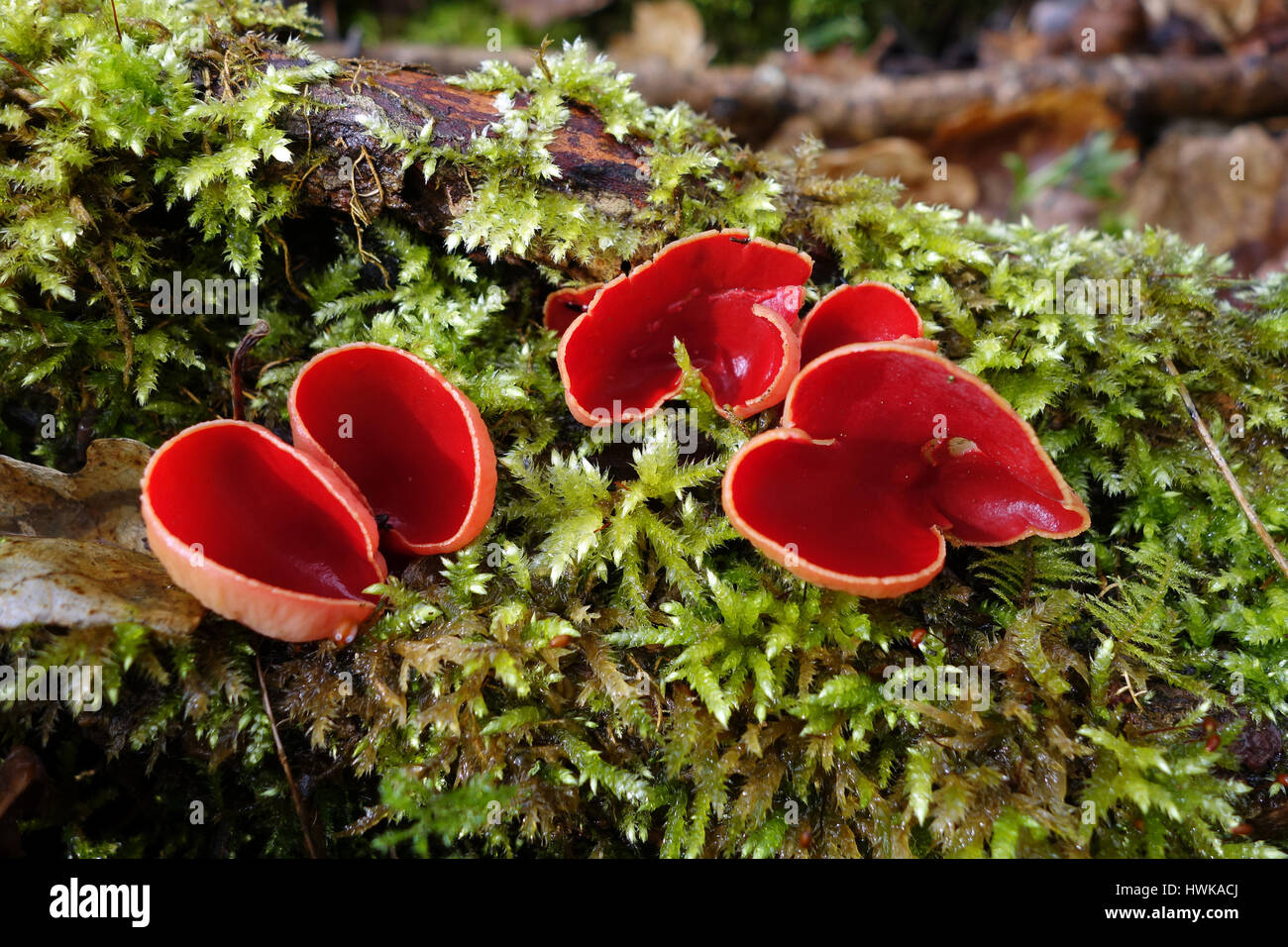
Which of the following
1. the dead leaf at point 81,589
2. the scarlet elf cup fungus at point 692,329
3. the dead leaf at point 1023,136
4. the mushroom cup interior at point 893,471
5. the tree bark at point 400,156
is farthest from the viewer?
the dead leaf at point 1023,136

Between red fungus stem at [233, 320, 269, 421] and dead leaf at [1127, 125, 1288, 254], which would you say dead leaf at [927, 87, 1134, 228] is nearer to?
dead leaf at [1127, 125, 1288, 254]

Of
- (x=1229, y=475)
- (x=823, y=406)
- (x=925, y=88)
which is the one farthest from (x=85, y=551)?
(x=925, y=88)

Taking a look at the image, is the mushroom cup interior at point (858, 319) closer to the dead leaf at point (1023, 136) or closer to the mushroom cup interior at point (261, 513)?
the mushroom cup interior at point (261, 513)

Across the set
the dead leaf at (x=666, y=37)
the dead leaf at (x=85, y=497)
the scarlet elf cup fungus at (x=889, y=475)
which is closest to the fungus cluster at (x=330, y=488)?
the dead leaf at (x=85, y=497)

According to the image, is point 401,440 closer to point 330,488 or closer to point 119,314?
point 330,488

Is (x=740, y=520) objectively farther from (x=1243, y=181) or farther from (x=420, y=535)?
(x=1243, y=181)

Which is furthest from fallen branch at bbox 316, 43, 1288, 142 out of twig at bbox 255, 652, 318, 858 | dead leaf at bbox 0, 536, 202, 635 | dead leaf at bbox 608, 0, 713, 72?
twig at bbox 255, 652, 318, 858
